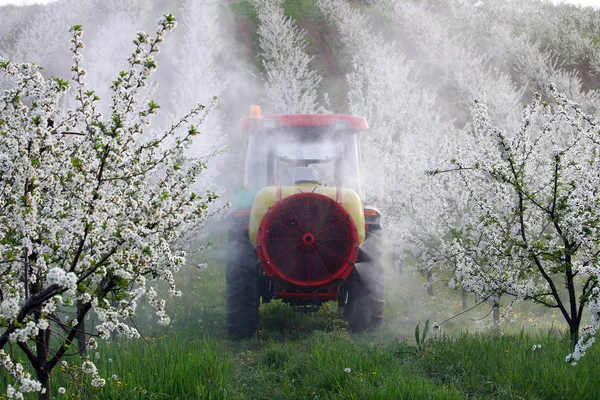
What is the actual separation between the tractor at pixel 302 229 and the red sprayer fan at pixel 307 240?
0.01 meters

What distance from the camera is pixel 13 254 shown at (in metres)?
2.69

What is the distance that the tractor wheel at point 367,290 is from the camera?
6.49m

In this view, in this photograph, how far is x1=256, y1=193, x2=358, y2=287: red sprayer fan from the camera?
580 cm

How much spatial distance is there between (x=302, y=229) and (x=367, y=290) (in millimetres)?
1324

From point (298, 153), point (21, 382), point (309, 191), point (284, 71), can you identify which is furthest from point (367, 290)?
point (284, 71)

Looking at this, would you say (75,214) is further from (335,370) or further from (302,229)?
(302,229)

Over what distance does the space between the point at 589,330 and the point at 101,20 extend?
40486 mm

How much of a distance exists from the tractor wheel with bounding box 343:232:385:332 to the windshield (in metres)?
0.92

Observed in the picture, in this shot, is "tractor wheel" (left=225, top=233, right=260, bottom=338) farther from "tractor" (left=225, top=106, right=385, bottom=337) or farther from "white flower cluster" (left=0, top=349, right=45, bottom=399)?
"white flower cluster" (left=0, top=349, right=45, bottom=399)

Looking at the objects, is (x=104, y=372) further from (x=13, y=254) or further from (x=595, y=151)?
(x=595, y=151)

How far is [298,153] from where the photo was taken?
709 cm

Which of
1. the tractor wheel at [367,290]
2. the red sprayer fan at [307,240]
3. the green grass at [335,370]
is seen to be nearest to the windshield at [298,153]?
the tractor wheel at [367,290]

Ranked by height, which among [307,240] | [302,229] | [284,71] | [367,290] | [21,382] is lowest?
[367,290]

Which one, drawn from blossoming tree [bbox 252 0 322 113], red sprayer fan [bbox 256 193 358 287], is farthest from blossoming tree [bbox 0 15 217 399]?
blossoming tree [bbox 252 0 322 113]
